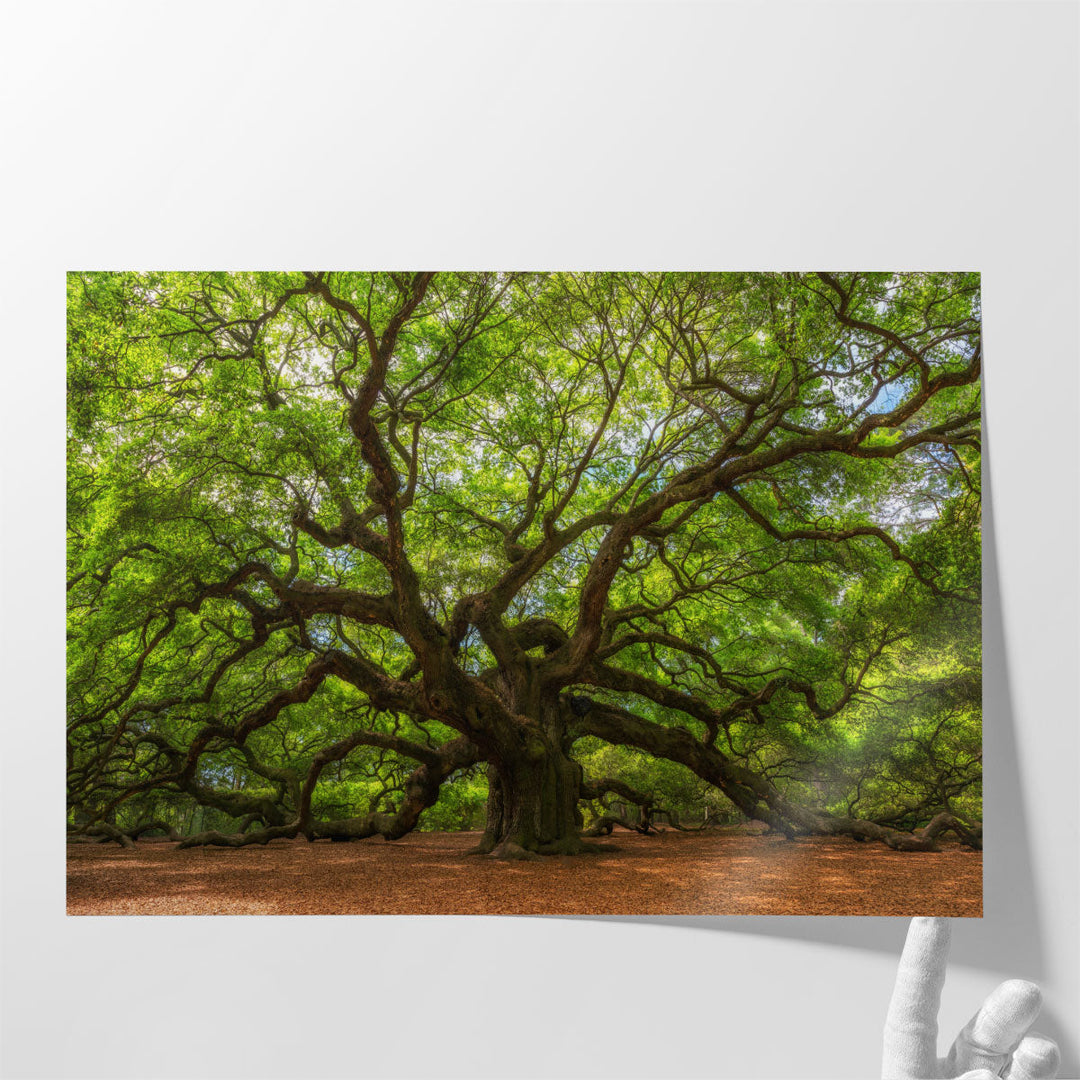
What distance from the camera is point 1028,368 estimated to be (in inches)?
168

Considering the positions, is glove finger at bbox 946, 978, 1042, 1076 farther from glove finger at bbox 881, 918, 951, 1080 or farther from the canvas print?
the canvas print

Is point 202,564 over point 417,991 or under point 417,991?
over

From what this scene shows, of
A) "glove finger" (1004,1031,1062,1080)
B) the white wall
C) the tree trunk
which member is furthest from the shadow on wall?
"glove finger" (1004,1031,1062,1080)

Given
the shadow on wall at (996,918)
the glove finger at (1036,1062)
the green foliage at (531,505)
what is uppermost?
the green foliage at (531,505)

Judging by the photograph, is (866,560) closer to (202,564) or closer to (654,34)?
(654,34)

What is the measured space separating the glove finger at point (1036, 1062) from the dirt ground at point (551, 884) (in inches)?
27.4

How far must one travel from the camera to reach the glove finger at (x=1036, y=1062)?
3.49 metres

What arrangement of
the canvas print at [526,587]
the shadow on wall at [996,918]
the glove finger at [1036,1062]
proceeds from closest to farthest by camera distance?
the glove finger at [1036,1062] < the shadow on wall at [996,918] < the canvas print at [526,587]

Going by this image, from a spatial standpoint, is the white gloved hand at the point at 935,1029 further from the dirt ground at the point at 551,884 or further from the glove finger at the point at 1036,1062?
the dirt ground at the point at 551,884

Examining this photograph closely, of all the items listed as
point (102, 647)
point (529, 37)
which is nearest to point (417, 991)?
point (102, 647)

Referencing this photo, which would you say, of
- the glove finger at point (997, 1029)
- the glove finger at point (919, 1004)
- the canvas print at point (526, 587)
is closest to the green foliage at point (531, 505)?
the canvas print at point (526, 587)

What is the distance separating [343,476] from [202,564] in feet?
2.57

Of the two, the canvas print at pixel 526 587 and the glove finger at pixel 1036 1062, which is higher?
the canvas print at pixel 526 587

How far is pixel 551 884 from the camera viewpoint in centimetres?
430
